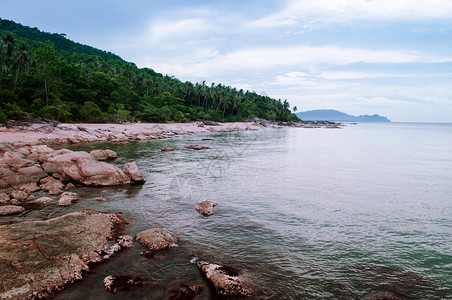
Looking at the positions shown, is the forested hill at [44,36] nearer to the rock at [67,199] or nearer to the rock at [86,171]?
the rock at [86,171]

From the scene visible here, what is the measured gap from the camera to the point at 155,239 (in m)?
7.41

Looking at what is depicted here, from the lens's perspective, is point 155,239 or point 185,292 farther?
point 155,239

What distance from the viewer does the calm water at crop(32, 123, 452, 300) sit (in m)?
5.96

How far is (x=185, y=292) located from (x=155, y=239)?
7.69 feet

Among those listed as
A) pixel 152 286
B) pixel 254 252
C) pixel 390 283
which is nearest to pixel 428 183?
pixel 390 283

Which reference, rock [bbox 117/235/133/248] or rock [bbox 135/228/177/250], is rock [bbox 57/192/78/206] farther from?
rock [bbox 135/228/177/250]

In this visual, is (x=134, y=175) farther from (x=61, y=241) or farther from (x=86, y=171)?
(x=61, y=241)

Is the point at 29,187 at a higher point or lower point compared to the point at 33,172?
lower

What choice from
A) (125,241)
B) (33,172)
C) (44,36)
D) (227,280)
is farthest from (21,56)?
(44,36)

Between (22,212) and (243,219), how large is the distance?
8380mm

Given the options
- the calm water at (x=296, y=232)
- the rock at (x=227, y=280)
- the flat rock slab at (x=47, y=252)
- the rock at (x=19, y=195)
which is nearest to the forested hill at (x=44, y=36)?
the rock at (x=19, y=195)

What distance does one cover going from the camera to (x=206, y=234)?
8383mm

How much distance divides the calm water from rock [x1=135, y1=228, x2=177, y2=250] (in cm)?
30

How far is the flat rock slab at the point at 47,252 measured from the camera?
5.07 meters
